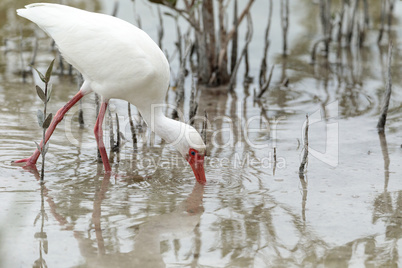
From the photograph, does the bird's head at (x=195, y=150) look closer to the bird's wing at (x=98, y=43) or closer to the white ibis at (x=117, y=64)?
the white ibis at (x=117, y=64)

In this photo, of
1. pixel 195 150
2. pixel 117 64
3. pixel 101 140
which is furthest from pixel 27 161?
pixel 195 150

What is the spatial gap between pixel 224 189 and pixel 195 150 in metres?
A: 0.43

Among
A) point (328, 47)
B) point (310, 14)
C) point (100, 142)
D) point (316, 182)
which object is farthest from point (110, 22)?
A: point (310, 14)

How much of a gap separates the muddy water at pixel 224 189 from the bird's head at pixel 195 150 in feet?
0.40

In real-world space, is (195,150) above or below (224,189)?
above

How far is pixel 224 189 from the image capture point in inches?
212

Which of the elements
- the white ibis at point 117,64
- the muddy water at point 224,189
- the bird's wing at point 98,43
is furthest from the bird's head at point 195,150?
the bird's wing at point 98,43

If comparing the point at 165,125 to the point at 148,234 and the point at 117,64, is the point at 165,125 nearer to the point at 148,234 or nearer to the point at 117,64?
the point at 117,64

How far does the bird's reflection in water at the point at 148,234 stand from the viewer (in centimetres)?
402

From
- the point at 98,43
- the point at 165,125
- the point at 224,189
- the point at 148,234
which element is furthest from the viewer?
the point at 165,125

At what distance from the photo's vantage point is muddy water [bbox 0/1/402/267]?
4191mm

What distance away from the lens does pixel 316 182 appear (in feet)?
18.3

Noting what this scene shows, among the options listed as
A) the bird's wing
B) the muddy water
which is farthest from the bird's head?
the bird's wing

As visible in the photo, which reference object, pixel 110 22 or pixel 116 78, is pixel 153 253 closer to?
pixel 116 78
